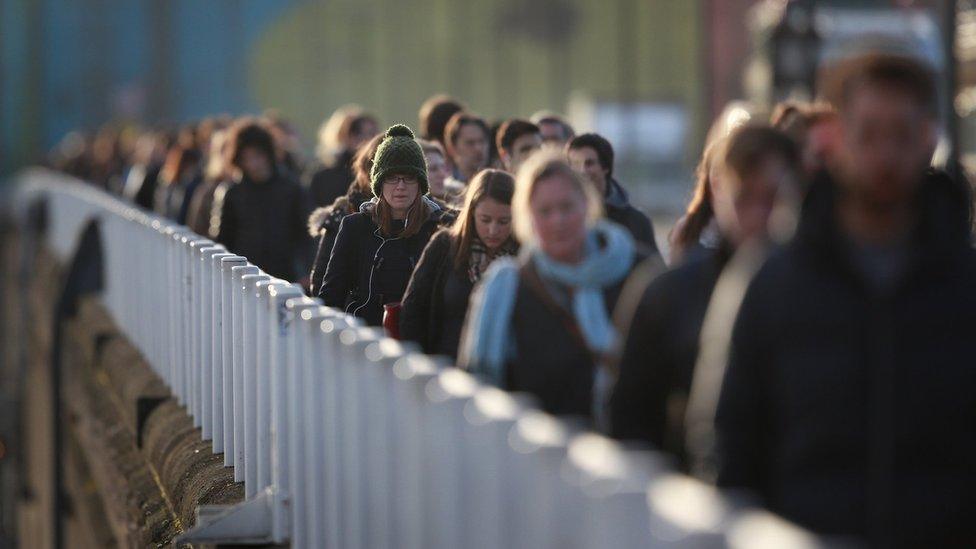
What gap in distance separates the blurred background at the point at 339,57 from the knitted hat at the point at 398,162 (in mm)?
55546

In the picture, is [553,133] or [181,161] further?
[181,161]

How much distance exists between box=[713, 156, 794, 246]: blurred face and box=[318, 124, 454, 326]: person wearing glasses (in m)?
3.80

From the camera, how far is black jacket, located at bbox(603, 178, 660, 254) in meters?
8.95

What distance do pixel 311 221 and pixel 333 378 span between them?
446 centimetres

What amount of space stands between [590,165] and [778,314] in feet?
18.0

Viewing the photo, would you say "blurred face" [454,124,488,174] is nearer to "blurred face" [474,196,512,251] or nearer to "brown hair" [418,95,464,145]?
"brown hair" [418,95,464,145]

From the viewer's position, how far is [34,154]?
67.2 m

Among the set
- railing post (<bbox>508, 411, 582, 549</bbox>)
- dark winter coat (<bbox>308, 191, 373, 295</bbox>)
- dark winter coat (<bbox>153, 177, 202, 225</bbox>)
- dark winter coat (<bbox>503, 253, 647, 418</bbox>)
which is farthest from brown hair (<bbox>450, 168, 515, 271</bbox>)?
dark winter coat (<bbox>153, 177, 202, 225</bbox>)

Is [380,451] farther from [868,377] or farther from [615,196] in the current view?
[615,196]

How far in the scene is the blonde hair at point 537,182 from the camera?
5.53m

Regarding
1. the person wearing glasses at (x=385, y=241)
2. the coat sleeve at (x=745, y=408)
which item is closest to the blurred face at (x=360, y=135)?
the person wearing glasses at (x=385, y=241)

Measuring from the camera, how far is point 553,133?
11.7 m

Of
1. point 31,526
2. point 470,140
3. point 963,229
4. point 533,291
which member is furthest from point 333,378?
point 31,526

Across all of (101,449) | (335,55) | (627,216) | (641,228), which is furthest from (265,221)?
(335,55)
